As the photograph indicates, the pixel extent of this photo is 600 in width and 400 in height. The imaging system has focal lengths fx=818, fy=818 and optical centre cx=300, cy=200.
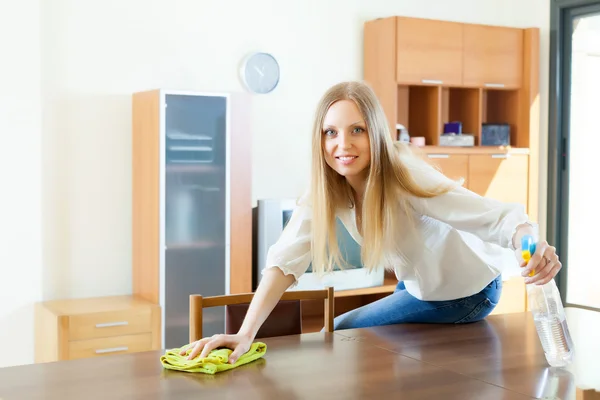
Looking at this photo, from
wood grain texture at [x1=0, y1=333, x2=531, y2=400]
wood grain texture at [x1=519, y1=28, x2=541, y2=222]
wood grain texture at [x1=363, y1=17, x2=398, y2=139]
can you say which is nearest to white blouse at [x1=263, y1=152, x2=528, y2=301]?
wood grain texture at [x1=0, y1=333, x2=531, y2=400]

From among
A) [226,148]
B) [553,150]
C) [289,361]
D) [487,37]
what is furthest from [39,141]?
[553,150]

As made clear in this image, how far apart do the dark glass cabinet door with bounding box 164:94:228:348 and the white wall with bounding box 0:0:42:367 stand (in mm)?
674

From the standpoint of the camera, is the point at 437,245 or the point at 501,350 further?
the point at 437,245

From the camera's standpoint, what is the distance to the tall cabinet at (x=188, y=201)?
14.1 feet

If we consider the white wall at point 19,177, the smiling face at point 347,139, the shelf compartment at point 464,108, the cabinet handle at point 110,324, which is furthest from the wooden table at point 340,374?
the shelf compartment at point 464,108

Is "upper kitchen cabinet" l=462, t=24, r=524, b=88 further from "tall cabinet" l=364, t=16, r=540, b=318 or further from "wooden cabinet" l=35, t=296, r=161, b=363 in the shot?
"wooden cabinet" l=35, t=296, r=161, b=363

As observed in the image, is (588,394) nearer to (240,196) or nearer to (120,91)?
(240,196)

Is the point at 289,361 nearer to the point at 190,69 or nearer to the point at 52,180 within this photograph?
the point at 52,180

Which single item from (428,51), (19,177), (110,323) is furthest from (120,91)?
(428,51)

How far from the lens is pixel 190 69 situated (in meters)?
4.77

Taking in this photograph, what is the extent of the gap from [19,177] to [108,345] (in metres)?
0.97

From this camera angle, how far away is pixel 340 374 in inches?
78.3

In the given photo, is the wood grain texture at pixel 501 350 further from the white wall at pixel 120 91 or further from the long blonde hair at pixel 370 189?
the white wall at pixel 120 91

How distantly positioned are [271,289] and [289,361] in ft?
0.97
